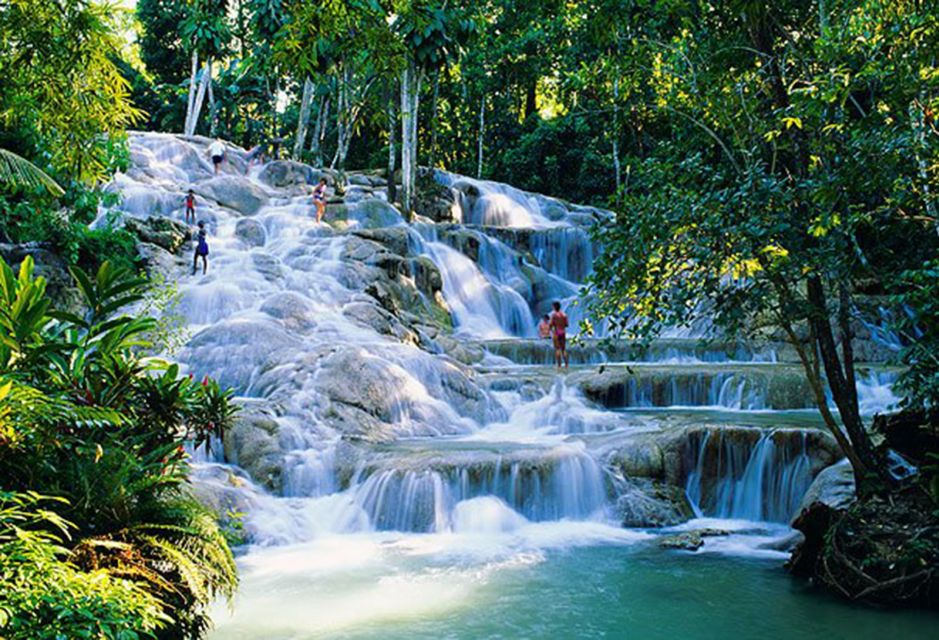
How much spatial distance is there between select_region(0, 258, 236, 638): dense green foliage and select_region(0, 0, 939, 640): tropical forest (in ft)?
0.07

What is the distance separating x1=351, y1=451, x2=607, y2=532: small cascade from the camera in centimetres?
939

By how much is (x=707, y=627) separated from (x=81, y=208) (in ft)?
47.6

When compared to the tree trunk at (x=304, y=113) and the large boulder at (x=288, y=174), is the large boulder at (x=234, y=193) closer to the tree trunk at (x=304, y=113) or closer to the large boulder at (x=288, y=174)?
the large boulder at (x=288, y=174)

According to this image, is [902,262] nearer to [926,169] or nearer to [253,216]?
[926,169]

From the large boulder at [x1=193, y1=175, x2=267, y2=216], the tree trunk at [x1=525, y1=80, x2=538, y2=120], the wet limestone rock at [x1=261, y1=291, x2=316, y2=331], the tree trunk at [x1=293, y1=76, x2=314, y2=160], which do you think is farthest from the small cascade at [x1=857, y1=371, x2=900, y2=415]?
the tree trunk at [x1=525, y1=80, x2=538, y2=120]

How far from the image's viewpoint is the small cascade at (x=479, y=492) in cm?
939

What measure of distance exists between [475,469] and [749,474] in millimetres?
3516

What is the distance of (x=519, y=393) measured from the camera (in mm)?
13750

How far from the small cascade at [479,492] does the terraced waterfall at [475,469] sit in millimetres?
26

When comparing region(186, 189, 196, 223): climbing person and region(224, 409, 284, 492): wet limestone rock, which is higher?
region(186, 189, 196, 223): climbing person

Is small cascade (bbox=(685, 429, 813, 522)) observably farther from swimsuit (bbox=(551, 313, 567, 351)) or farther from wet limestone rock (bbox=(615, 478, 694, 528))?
swimsuit (bbox=(551, 313, 567, 351))

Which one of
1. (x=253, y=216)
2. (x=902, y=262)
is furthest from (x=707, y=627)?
(x=253, y=216)

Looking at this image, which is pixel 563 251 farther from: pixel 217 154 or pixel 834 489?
pixel 834 489

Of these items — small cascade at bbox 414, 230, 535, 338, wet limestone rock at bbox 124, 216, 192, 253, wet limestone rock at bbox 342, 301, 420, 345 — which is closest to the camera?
wet limestone rock at bbox 342, 301, 420, 345
